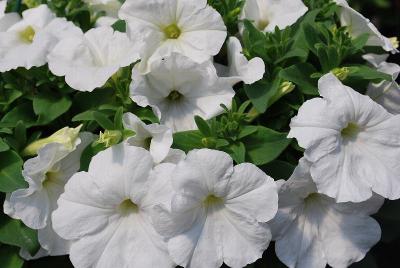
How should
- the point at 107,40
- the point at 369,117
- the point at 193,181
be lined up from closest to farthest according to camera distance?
the point at 193,181, the point at 369,117, the point at 107,40

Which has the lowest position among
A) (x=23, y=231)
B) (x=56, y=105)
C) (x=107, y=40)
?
(x=23, y=231)

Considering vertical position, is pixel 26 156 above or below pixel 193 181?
below

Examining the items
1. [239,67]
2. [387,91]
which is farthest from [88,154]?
[387,91]

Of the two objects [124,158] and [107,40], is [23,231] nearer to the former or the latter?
[124,158]

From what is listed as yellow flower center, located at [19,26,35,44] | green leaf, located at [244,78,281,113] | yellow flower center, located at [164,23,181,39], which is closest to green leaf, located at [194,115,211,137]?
green leaf, located at [244,78,281,113]

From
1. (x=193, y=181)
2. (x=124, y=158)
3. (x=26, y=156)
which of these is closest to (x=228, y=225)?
→ (x=193, y=181)

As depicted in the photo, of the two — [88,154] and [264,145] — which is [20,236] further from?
[264,145]

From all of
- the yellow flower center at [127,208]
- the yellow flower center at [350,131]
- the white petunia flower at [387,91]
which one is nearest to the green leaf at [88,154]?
the yellow flower center at [127,208]
